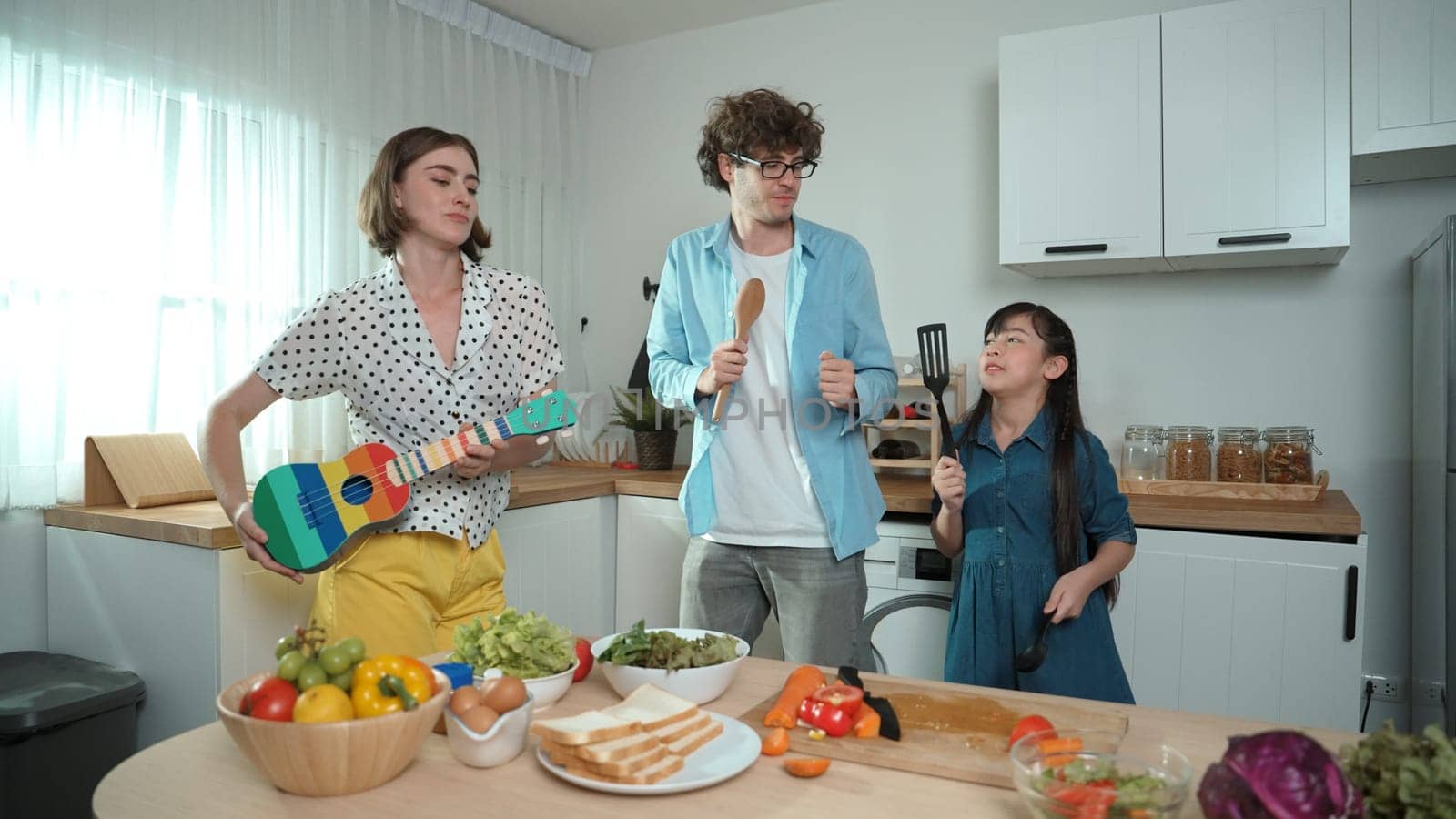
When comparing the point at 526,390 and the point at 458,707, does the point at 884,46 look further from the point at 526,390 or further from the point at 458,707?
the point at 458,707

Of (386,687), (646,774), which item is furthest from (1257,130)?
(386,687)

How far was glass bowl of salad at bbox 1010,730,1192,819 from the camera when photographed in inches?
31.8

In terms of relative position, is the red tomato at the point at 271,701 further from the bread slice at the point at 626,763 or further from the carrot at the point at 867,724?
the carrot at the point at 867,724

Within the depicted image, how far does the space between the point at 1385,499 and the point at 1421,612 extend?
0.31m

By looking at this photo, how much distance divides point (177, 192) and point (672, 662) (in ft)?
7.00

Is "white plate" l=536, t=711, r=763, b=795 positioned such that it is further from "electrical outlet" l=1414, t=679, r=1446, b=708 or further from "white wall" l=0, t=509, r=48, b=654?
"electrical outlet" l=1414, t=679, r=1446, b=708

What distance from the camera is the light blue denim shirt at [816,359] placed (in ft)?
6.45

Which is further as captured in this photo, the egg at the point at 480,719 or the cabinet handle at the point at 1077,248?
the cabinet handle at the point at 1077,248

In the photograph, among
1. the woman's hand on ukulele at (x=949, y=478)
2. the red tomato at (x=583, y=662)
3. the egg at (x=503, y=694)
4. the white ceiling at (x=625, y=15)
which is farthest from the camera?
the white ceiling at (x=625, y=15)

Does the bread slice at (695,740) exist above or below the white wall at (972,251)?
below

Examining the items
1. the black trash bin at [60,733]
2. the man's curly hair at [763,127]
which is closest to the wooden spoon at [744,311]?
the man's curly hair at [763,127]

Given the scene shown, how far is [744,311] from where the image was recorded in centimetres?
184

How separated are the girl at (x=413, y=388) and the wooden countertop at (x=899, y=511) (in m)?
0.43

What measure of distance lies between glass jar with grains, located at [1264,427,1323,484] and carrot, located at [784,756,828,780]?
218cm
